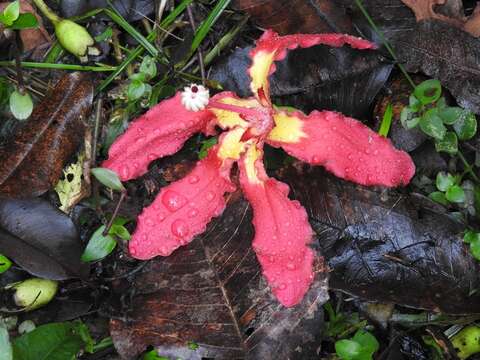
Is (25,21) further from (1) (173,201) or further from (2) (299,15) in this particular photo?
(2) (299,15)

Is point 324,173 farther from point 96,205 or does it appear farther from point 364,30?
point 96,205

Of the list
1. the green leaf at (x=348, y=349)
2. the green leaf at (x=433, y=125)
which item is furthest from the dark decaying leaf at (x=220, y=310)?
the green leaf at (x=433, y=125)

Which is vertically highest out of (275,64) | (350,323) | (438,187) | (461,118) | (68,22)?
(68,22)

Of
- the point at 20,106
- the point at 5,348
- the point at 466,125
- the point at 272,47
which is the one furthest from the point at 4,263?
the point at 466,125

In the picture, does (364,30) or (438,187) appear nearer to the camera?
(438,187)

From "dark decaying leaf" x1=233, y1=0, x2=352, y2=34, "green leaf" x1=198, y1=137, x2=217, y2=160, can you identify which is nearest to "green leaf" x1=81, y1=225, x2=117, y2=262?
"green leaf" x1=198, y1=137, x2=217, y2=160

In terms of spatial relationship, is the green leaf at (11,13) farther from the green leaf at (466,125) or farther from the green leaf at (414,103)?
the green leaf at (466,125)

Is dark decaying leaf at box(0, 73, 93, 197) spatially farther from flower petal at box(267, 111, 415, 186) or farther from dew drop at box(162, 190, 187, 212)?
flower petal at box(267, 111, 415, 186)

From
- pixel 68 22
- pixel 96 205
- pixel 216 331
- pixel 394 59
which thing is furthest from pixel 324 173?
pixel 68 22
